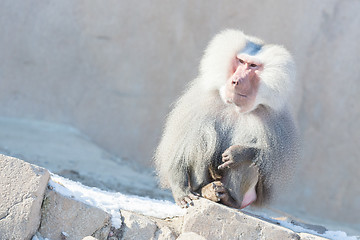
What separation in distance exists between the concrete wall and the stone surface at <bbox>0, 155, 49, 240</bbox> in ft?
12.5

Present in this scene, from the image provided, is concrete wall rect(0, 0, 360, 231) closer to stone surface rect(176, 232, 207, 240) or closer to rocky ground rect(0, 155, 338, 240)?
rocky ground rect(0, 155, 338, 240)

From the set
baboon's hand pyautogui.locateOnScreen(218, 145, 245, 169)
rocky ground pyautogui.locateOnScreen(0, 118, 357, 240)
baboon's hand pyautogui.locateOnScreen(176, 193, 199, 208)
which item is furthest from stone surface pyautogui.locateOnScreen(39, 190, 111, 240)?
baboon's hand pyautogui.locateOnScreen(218, 145, 245, 169)

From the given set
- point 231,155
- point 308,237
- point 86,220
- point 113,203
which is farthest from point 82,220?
point 308,237

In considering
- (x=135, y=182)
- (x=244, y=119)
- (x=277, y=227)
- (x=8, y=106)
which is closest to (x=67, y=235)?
(x=277, y=227)

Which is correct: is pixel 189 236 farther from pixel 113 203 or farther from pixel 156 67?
pixel 156 67

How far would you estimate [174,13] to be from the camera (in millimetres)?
7000

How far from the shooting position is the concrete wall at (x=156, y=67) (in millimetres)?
6664

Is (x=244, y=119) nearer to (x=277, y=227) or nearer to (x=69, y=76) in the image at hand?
(x=277, y=227)

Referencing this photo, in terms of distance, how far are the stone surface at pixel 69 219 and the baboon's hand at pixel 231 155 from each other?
2.66 feet

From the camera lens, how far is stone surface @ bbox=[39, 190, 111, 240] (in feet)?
9.73

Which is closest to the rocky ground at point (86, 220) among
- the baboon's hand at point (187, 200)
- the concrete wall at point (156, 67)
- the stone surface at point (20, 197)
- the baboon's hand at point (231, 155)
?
the stone surface at point (20, 197)

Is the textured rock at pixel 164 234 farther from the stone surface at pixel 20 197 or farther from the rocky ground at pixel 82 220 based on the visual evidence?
the stone surface at pixel 20 197

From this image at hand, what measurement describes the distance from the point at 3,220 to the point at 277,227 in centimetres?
131

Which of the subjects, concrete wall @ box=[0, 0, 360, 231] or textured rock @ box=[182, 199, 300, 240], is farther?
concrete wall @ box=[0, 0, 360, 231]
